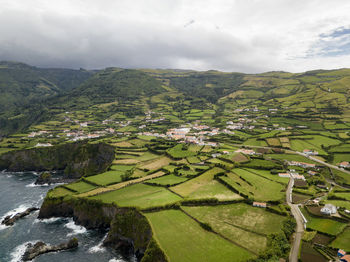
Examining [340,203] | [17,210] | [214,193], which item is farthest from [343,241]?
[17,210]

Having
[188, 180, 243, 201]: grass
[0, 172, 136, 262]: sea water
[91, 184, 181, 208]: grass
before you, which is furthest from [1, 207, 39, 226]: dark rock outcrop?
[188, 180, 243, 201]: grass

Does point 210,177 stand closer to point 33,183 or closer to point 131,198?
point 131,198

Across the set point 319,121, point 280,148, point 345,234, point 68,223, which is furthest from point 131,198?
point 319,121

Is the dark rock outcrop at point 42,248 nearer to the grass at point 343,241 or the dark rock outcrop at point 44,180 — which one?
the dark rock outcrop at point 44,180

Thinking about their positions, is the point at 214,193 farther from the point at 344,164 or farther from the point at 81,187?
the point at 344,164

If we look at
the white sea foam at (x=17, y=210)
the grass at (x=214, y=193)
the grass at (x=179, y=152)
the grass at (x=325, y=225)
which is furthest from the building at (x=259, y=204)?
the white sea foam at (x=17, y=210)

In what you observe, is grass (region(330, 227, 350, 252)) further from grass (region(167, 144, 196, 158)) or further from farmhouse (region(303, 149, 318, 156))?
grass (region(167, 144, 196, 158))
